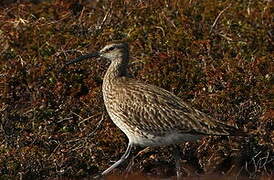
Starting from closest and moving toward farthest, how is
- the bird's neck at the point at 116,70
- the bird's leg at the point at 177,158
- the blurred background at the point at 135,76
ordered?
the bird's leg at the point at 177,158
the blurred background at the point at 135,76
the bird's neck at the point at 116,70

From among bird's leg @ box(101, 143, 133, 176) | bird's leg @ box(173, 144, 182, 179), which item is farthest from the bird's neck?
bird's leg @ box(173, 144, 182, 179)

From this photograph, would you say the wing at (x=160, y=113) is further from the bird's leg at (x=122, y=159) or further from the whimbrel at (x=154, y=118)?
the bird's leg at (x=122, y=159)

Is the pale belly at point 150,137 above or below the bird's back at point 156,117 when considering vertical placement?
below

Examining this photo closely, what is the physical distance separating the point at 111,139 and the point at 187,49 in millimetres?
2034

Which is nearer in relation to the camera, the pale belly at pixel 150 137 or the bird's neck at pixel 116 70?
the pale belly at pixel 150 137

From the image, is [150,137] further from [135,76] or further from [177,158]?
[135,76]

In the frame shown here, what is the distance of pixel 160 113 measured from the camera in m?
9.66

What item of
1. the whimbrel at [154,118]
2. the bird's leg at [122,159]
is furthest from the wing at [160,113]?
the bird's leg at [122,159]

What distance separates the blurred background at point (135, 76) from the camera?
10.0 metres

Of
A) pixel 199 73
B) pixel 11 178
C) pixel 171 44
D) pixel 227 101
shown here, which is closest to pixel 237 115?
pixel 227 101

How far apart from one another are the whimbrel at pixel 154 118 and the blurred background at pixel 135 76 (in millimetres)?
406

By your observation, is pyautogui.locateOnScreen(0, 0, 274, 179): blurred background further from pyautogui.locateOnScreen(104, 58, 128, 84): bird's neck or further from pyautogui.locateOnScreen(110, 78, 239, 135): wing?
pyautogui.locateOnScreen(110, 78, 239, 135): wing

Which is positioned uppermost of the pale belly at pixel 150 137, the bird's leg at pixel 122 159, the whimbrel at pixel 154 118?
the whimbrel at pixel 154 118

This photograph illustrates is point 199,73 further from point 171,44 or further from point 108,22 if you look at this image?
point 108,22
